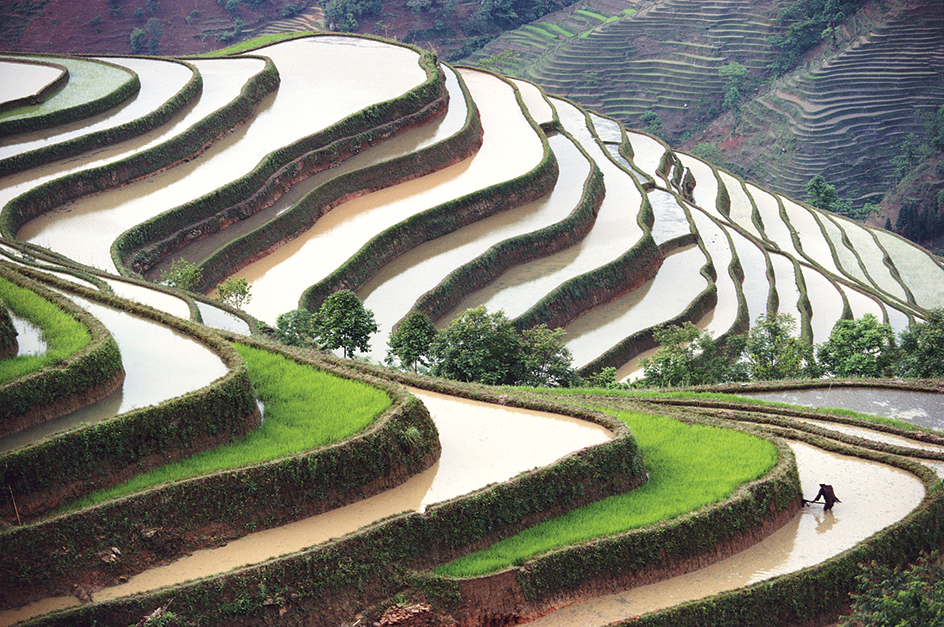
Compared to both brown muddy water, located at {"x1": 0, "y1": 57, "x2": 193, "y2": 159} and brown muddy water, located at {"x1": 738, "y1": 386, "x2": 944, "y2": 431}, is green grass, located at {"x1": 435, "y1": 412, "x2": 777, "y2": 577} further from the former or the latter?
brown muddy water, located at {"x1": 0, "y1": 57, "x2": 193, "y2": 159}

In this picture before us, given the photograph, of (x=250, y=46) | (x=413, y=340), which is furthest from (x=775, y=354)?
(x=250, y=46)

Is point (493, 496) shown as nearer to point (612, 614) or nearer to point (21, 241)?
point (612, 614)

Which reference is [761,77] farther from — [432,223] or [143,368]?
[143,368]

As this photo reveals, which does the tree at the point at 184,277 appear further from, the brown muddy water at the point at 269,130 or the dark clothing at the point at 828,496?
the dark clothing at the point at 828,496

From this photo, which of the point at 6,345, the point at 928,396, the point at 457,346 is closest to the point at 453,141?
the point at 457,346

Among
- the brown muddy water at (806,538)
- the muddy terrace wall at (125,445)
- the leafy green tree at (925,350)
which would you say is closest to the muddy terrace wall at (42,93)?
the muddy terrace wall at (125,445)

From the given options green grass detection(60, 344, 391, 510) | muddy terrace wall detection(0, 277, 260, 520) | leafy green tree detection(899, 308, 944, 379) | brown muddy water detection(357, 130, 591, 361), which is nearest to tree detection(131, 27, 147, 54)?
brown muddy water detection(357, 130, 591, 361)
